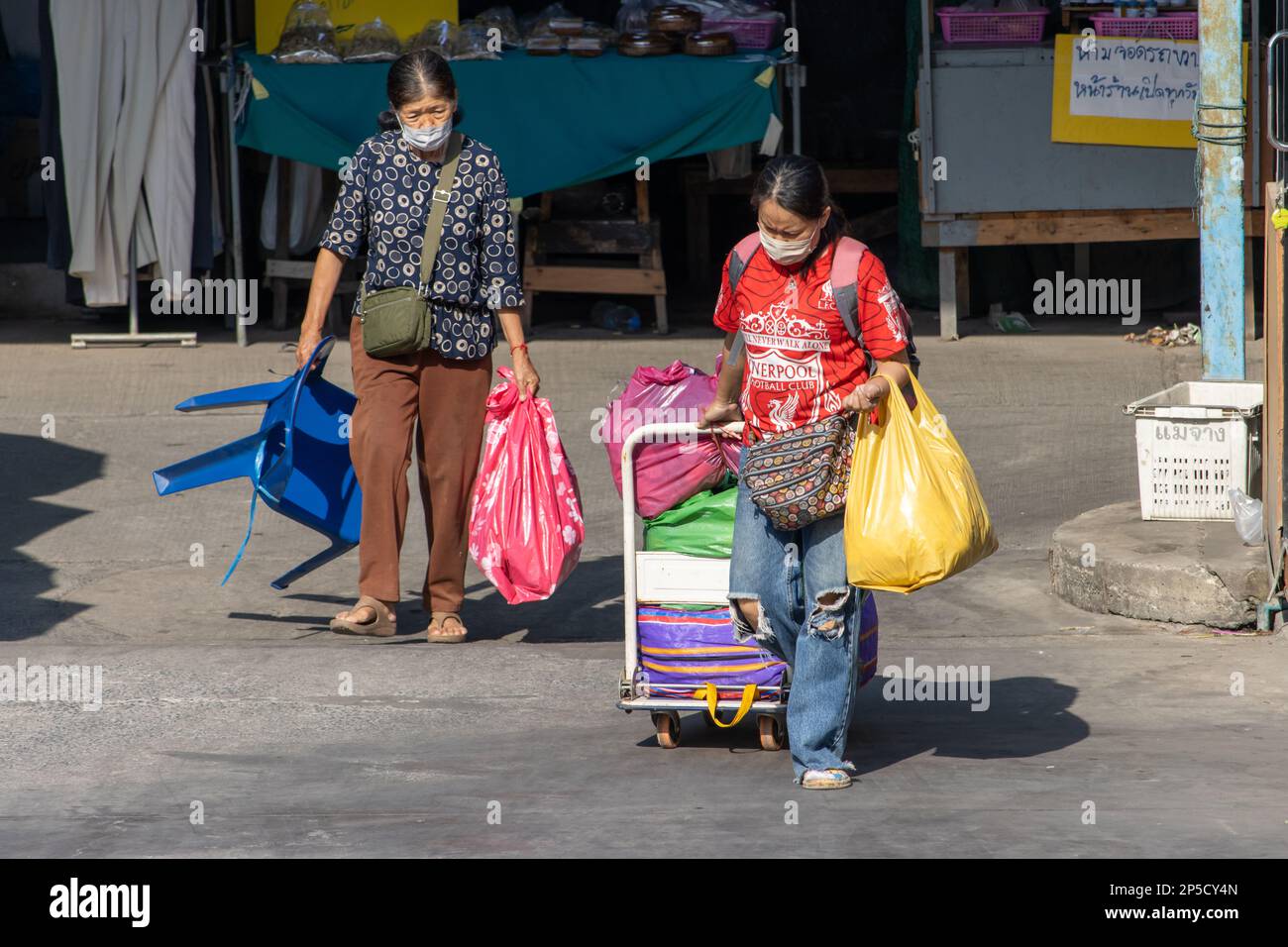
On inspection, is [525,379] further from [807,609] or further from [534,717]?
[807,609]

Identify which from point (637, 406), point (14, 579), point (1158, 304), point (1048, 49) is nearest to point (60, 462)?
point (14, 579)

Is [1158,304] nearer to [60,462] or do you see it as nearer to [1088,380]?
[1088,380]

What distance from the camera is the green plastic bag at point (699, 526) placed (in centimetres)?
475

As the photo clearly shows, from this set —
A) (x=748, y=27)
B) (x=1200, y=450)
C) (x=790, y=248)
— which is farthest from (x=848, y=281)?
(x=748, y=27)

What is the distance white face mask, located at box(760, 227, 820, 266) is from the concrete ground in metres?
1.32

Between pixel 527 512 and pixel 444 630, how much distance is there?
26.3 inches

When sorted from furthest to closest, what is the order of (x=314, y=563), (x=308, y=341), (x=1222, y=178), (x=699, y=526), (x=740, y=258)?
(x=1222, y=178) → (x=314, y=563) → (x=308, y=341) → (x=699, y=526) → (x=740, y=258)

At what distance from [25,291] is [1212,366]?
25.0 feet

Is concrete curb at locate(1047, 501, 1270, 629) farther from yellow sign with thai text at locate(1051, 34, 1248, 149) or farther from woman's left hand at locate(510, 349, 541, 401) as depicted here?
yellow sign with thai text at locate(1051, 34, 1248, 149)

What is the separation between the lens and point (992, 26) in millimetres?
10391

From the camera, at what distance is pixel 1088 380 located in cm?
957

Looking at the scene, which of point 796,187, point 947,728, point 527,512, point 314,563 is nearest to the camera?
point 796,187

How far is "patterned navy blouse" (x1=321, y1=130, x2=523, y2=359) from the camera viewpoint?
579 cm

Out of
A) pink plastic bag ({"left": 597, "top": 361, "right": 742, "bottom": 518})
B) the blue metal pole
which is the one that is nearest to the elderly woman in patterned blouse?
pink plastic bag ({"left": 597, "top": 361, "right": 742, "bottom": 518})
